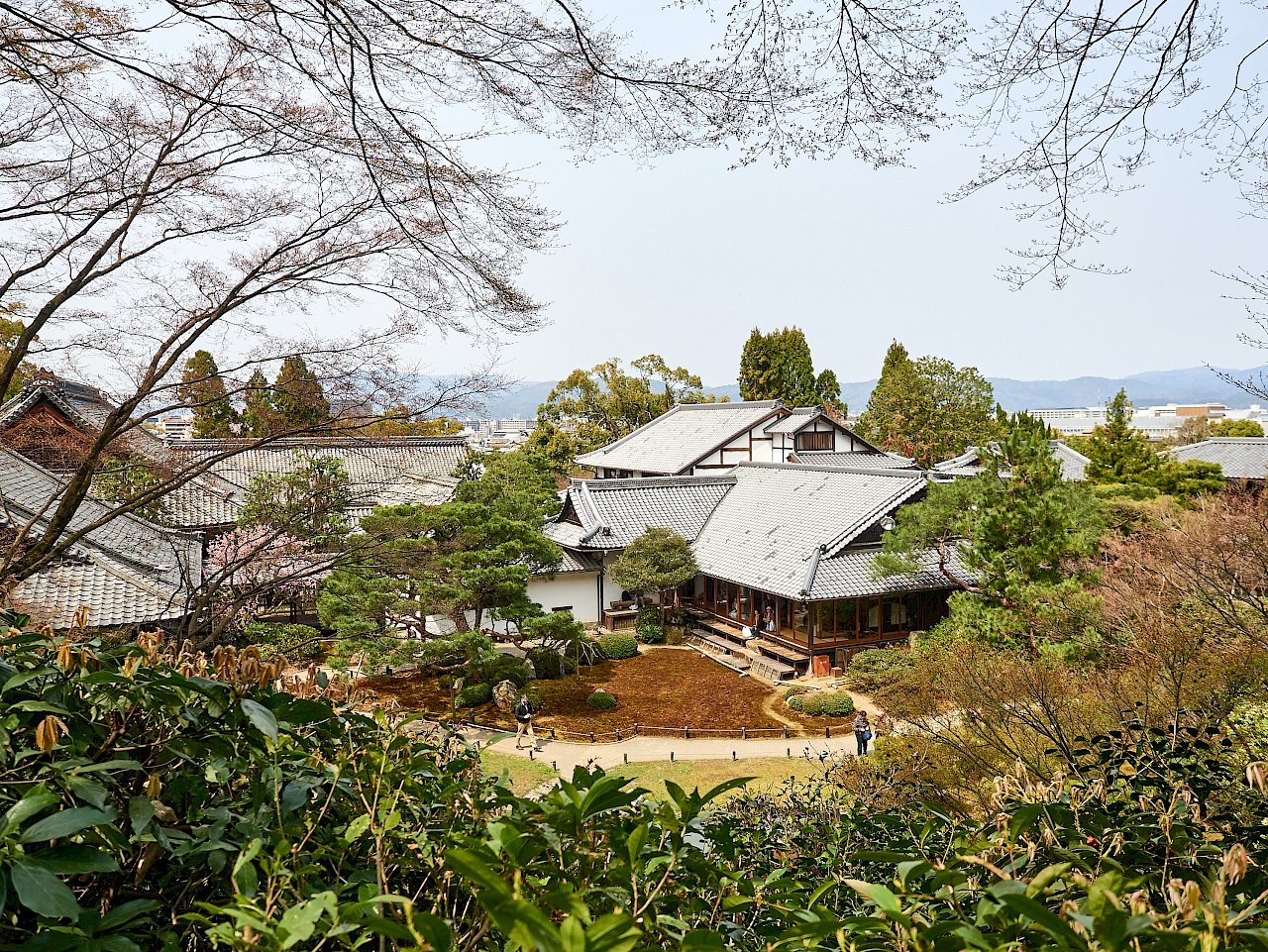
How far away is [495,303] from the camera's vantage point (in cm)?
399

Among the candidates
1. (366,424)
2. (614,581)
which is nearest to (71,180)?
(366,424)

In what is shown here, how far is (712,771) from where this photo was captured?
9.62 m

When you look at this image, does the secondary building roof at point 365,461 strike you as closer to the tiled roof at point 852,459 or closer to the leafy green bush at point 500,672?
the leafy green bush at point 500,672

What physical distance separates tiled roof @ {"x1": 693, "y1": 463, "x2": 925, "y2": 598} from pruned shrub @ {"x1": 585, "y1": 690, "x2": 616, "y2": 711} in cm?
361

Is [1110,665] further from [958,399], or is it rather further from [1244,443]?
[1244,443]

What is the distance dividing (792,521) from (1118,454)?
9.47m

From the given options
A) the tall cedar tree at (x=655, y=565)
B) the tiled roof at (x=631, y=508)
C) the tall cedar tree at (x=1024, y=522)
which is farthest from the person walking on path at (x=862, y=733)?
the tiled roof at (x=631, y=508)

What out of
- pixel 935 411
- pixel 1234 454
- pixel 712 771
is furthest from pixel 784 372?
pixel 712 771

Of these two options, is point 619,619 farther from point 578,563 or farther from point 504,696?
point 504,696

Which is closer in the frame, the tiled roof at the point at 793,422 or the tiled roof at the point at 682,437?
the tiled roof at the point at 682,437

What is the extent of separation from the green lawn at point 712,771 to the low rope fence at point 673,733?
0.78 metres

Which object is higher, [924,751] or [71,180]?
[71,180]

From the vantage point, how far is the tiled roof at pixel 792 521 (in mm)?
14383

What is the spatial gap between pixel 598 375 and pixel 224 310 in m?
29.6
